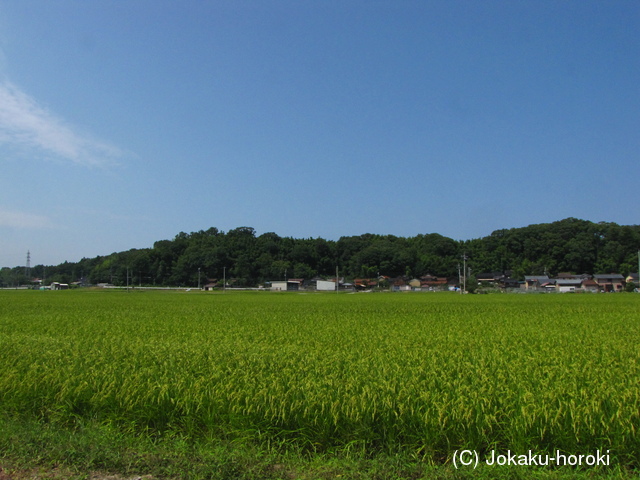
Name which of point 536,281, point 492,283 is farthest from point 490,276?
point 536,281

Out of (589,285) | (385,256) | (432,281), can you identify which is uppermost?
(385,256)

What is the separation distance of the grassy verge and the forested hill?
372 ft

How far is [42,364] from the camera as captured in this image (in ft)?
24.5

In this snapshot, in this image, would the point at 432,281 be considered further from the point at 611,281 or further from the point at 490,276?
the point at 611,281

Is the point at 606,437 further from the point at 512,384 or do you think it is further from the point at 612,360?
the point at 612,360

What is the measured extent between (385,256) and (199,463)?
426 feet

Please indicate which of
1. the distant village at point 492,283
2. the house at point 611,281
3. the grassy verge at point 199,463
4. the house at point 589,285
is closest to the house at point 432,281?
the distant village at point 492,283

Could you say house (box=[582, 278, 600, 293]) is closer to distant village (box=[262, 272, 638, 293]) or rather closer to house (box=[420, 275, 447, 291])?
distant village (box=[262, 272, 638, 293])

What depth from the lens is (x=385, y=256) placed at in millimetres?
132625

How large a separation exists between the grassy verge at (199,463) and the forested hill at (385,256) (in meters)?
113

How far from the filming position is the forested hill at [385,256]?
381 feet

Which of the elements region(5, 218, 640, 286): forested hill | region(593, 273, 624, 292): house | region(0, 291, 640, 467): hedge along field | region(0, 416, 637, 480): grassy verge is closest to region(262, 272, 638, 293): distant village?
region(593, 273, 624, 292): house

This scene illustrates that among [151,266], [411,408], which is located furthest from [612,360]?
[151,266]

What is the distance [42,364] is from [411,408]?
19.7ft
